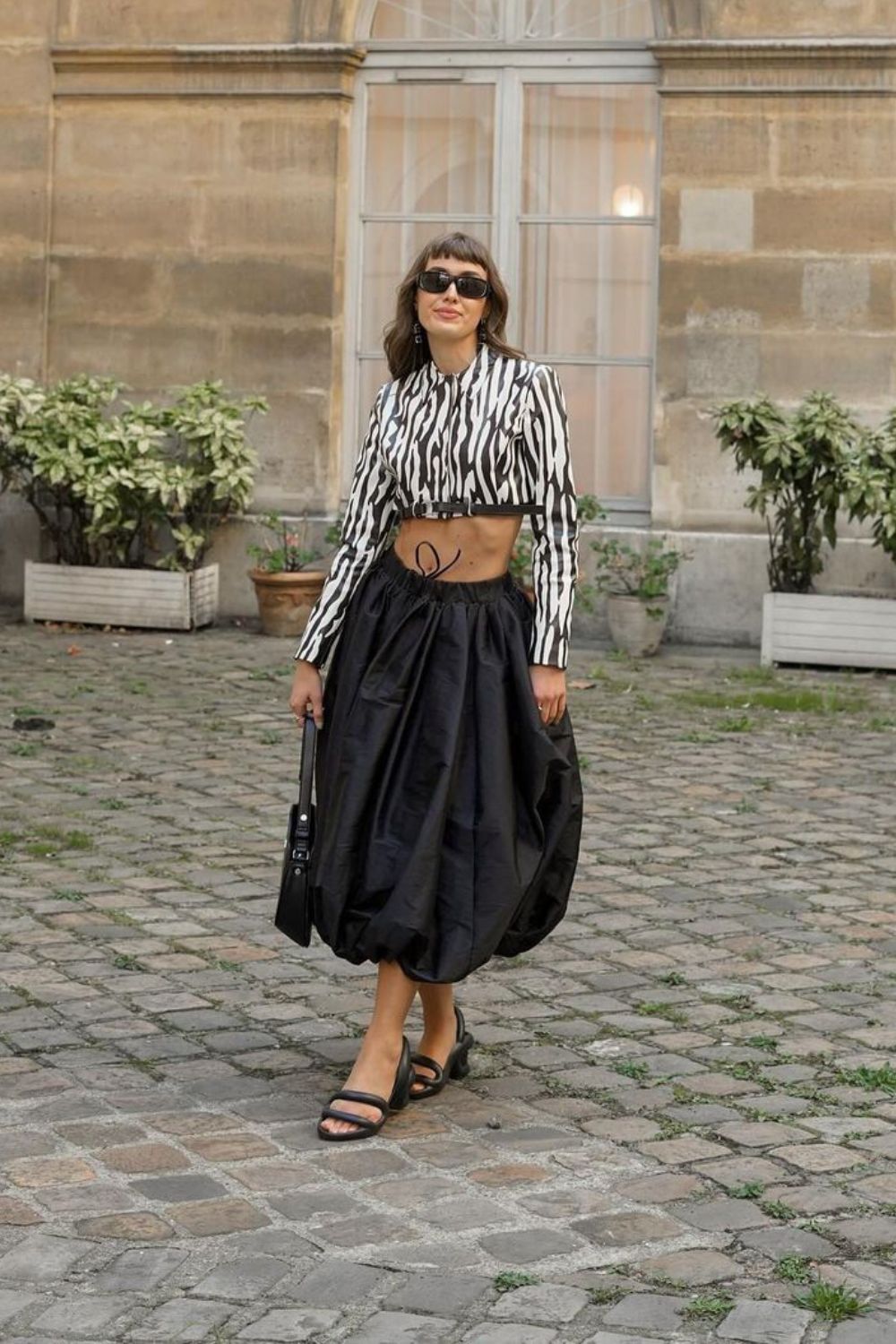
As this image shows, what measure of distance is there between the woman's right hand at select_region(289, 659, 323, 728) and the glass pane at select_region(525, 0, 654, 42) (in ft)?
25.8

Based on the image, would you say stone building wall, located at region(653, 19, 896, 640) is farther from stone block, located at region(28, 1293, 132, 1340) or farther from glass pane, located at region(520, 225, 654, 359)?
stone block, located at region(28, 1293, 132, 1340)

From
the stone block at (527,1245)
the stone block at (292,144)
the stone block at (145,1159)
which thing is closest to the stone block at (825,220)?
the stone block at (292,144)

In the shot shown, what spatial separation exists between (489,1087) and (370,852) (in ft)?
2.31

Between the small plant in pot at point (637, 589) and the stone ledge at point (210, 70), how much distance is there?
2.91 meters

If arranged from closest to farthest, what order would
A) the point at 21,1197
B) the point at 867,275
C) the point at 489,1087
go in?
the point at 21,1197
the point at 489,1087
the point at 867,275

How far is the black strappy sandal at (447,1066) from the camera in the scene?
16.4ft

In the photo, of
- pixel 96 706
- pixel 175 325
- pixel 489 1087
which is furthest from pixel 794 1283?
pixel 175 325

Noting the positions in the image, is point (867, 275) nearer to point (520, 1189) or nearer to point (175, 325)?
point (175, 325)

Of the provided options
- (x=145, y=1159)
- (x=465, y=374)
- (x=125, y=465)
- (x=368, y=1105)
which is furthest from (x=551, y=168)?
(x=145, y=1159)

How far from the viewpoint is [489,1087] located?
5074mm

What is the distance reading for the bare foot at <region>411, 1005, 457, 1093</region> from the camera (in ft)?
16.5

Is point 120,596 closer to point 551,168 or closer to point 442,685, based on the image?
point 551,168

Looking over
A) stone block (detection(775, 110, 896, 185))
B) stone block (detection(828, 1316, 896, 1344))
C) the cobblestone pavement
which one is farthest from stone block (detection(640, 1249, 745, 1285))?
stone block (detection(775, 110, 896, 185))

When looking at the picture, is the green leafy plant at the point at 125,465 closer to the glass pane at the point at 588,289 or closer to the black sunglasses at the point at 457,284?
the glass pane at the point at 588,289
